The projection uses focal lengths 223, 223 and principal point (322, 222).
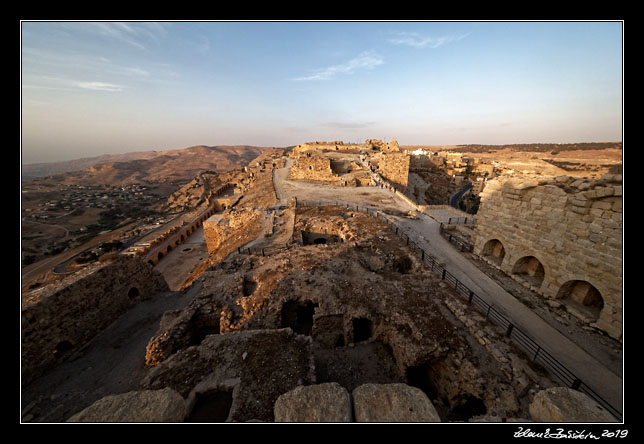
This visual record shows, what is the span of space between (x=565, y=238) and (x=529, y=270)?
2.62 m

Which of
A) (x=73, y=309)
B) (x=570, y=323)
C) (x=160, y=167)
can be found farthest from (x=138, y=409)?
(x=160, y=167)

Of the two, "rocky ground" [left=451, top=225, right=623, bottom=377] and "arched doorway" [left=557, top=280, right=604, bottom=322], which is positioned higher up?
"arched doorway" [left=557, top=280, right=604, bottom=322]

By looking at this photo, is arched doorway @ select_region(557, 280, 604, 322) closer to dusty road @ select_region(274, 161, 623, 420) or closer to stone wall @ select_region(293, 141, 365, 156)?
dusty road @ select_region(274, 161, 623, 420)

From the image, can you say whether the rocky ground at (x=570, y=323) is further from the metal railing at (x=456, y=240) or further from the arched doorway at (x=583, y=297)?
the metal railing at (x=456, y=240)

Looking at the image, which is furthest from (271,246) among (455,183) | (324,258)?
(455,183)

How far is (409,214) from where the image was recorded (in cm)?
1994

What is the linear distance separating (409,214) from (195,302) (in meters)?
17.3

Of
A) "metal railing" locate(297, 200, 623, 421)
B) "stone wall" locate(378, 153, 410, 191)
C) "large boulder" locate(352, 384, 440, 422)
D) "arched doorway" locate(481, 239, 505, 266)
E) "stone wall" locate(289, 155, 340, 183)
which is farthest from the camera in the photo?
"stone wall" locate(378, 153, 410, 191)

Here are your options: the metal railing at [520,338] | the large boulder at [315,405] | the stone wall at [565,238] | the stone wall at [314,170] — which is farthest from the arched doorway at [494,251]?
the stone wall at [314,170]

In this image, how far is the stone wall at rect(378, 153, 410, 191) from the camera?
34.7 m

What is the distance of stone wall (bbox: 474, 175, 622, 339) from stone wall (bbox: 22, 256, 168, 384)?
18.9 metres

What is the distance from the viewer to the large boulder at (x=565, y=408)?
323cm

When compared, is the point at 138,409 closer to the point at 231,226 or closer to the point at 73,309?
the point at 73,309

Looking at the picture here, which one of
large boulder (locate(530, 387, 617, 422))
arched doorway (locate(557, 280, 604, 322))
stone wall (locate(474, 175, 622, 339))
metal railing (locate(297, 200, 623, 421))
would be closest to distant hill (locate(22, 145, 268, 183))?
metal railing (locate(297, 200, 623, 421))
